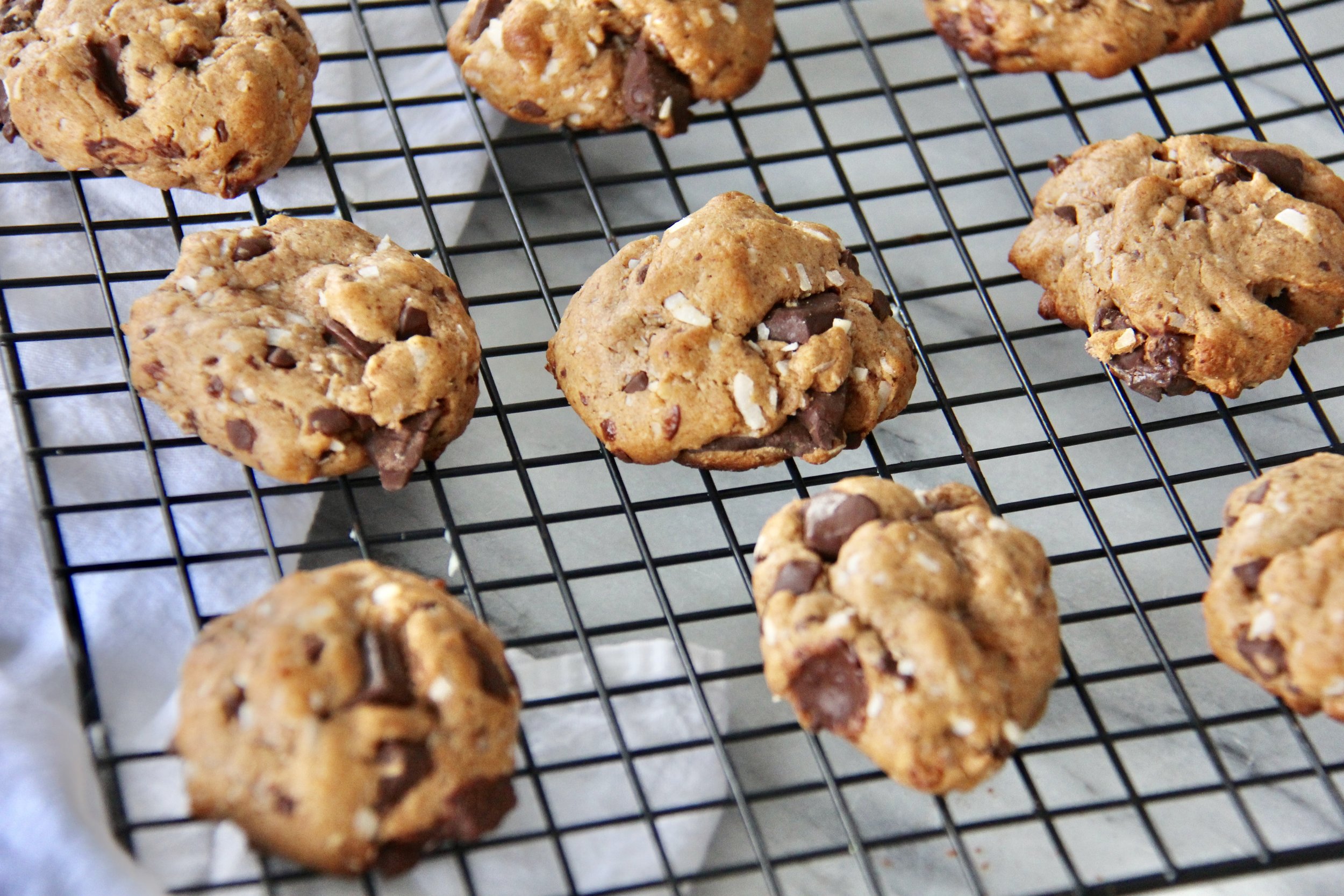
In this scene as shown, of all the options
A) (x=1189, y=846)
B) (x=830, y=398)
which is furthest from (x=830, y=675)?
(x=1189, y=846)

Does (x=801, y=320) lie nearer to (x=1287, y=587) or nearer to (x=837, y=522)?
(x=837, y=522)

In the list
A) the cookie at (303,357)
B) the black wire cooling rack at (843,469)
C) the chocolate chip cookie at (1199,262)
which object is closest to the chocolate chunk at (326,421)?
the cookie at (303,357)

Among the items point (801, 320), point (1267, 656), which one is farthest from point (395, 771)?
point (1267, 656)

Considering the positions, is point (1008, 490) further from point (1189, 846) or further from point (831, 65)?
point (831, 65)

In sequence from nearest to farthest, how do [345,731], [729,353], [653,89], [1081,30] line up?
[345,731], [729,353], [653,89], [1081,30]

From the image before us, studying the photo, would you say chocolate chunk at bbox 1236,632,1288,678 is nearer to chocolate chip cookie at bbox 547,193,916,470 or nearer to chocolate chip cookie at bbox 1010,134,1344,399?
chocolate chip cookie at bbox 1010,134,1344,399
